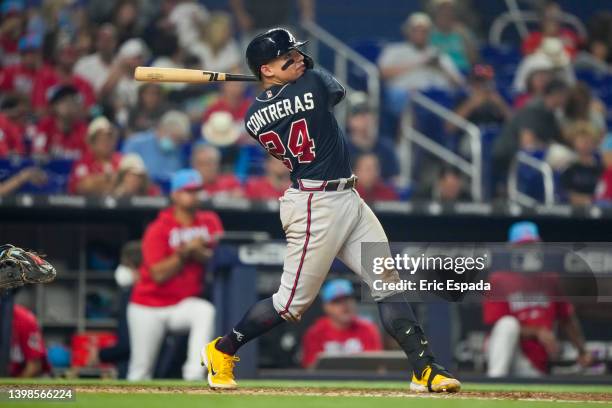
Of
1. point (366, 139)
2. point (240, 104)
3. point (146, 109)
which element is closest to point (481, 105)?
point (366, 139)

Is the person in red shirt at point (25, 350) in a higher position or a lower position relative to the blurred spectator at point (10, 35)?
lower

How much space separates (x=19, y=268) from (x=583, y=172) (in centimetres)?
564

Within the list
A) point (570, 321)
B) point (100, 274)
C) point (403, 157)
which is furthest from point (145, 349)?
point (403, 157)

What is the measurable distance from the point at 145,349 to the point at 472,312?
2275 mm

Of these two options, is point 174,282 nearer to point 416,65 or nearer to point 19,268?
point 19,268

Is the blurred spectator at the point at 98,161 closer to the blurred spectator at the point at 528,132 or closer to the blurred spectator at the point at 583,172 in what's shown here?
the blurred spectator at the point at 528,132

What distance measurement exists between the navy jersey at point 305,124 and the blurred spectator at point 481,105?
5.81 meters

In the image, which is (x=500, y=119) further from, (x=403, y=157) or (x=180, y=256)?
(x=180, y=256)

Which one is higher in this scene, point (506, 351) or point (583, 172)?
point (583, 172)

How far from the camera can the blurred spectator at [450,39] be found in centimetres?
1172

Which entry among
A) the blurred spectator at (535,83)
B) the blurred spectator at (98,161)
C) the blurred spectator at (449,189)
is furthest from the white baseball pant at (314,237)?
the blurred spectator at (535,83)

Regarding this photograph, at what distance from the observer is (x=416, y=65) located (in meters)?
11.2

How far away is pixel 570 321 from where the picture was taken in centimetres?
806

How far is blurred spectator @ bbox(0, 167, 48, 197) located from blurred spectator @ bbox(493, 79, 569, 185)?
358cm
